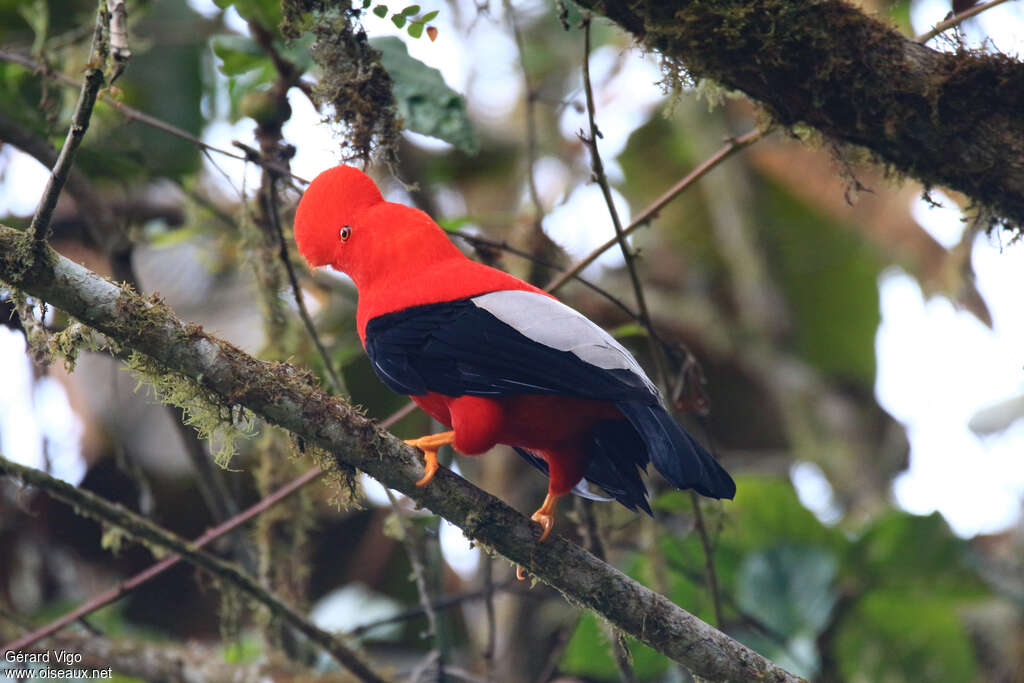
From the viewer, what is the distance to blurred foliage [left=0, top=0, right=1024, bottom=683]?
2.98m

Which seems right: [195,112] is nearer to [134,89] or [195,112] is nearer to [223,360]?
[134,89]

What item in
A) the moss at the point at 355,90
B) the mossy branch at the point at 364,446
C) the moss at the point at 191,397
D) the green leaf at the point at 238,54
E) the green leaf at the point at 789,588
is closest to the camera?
the mossy branch at the point at 364,446

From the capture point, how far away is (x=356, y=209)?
229 centimetres

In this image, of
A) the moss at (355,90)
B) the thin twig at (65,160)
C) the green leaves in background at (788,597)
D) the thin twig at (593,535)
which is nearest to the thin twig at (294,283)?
the moss at (355,90)

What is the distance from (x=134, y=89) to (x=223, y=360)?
2.66 metres

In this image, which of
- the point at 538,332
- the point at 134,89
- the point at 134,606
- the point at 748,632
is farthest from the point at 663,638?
the point at 134,606

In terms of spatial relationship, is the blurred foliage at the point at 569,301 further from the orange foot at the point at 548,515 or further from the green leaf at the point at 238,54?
the orange foot at the point at 548,515

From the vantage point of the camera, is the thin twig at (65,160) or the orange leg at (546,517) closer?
the thin twig at (65,160)

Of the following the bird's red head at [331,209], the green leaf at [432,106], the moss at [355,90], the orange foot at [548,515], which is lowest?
the orange foot at [548,515]

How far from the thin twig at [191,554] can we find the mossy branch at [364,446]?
33.8 inches

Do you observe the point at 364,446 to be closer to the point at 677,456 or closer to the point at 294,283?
the point at 677,456

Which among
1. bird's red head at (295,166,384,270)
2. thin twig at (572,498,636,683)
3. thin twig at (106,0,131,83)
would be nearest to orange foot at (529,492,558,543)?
thin twig at (572,498,636,683)

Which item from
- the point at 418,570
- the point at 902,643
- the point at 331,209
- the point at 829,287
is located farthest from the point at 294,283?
the point at 829,287

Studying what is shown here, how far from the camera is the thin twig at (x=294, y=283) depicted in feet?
8.32
